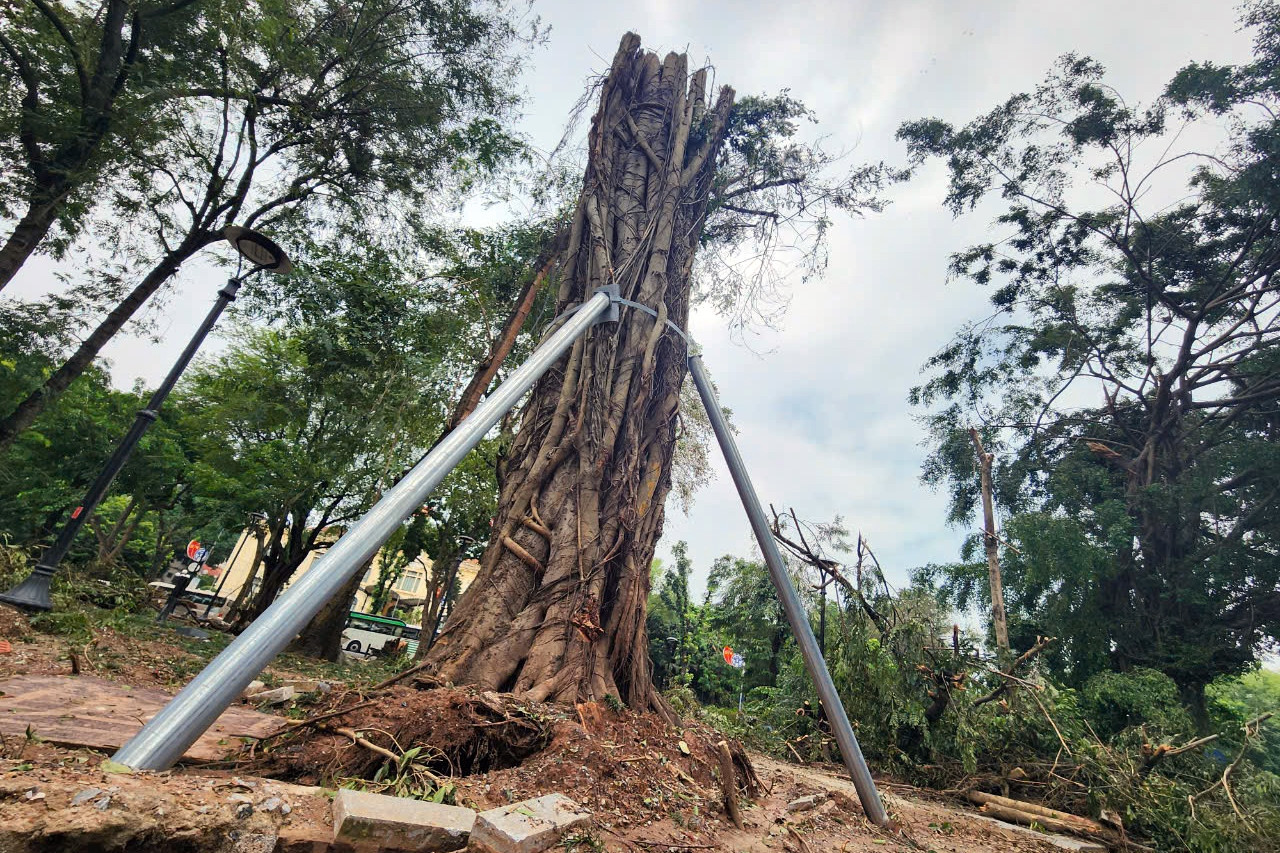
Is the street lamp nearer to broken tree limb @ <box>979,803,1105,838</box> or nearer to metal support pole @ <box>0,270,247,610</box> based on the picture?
metal support pole @ <box>0,270,247,610</box>

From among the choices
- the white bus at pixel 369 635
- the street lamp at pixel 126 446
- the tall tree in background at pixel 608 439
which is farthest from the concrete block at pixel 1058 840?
the white bus at pixel 369 635

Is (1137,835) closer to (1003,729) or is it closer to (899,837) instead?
(1003,729)

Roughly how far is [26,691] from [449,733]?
2509 mm

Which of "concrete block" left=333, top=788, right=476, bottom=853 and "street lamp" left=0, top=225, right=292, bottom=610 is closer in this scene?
"concrete block" left=333, top=788, right=476, bottom=853

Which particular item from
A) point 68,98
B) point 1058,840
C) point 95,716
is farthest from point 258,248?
point 1058,840

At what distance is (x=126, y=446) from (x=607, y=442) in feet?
15.6

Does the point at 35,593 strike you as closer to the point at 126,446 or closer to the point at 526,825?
the point at 126,446

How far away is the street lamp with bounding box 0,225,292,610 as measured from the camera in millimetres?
5184

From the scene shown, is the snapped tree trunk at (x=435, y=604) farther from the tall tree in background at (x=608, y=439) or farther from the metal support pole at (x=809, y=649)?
the metal support pole at (x=809, y=649)

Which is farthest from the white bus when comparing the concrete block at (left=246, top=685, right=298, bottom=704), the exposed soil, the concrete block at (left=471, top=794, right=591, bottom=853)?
the concrete block at (left=471, top=794, right=591, bottom=853)

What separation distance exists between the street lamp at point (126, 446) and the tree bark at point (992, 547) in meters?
13.0

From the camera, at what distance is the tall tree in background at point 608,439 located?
10.8ft

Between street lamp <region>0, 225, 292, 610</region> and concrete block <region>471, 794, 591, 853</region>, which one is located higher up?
street lamp <region>0, 225, 292, 610</region>

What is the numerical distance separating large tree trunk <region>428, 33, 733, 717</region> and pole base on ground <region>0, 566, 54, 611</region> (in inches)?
185
